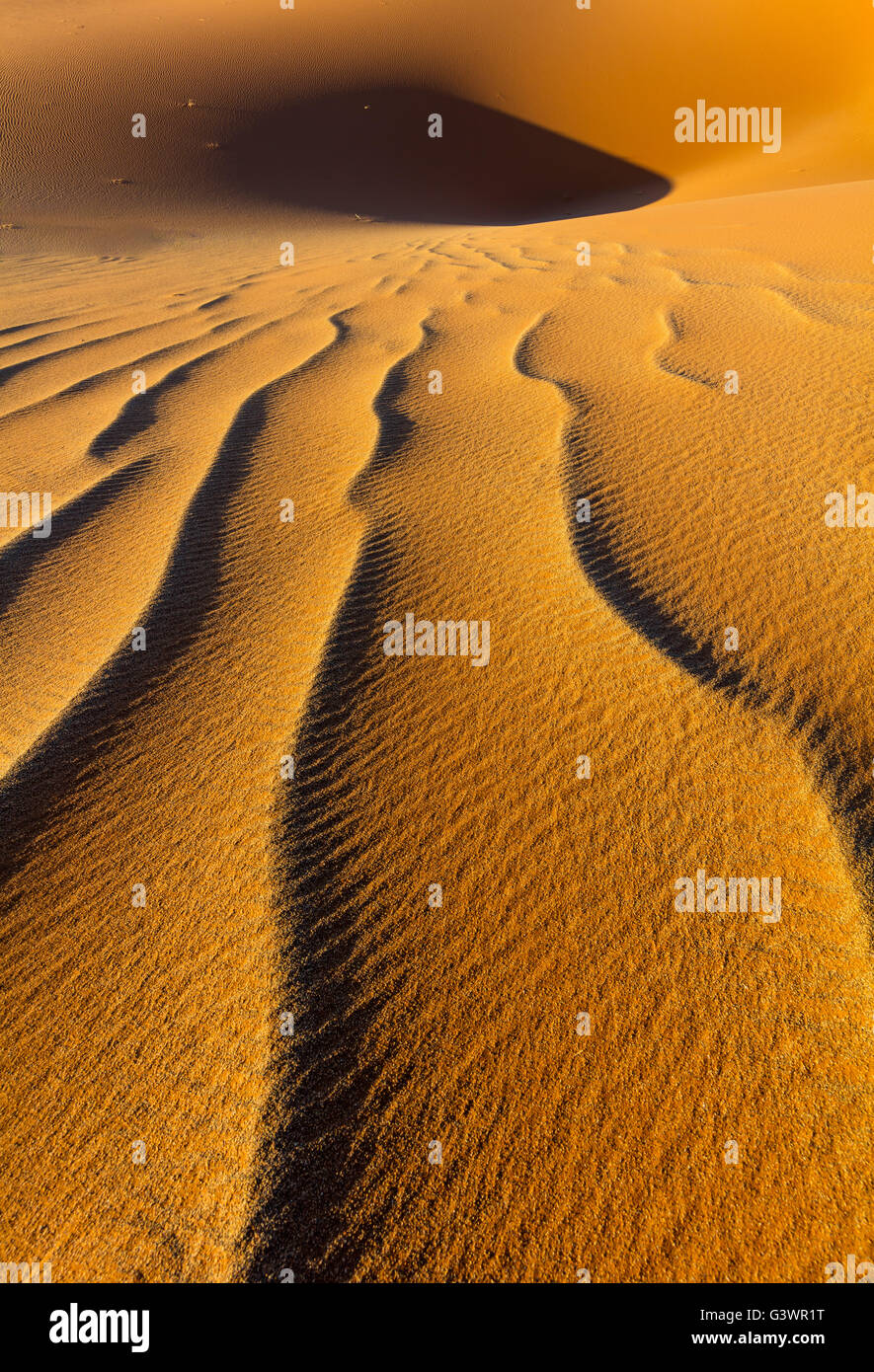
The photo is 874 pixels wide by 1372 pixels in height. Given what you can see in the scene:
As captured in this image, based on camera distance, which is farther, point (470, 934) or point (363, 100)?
point (363, 100)

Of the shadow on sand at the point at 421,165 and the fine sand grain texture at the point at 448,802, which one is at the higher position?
the shadow on sand at the point at 421,165

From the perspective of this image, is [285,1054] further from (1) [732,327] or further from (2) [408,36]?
(2) [408,36]

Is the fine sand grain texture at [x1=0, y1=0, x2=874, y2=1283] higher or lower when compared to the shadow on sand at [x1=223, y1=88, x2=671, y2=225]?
lower

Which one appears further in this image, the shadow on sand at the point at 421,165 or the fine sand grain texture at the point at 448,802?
the shadow on sand at the point at 421,165

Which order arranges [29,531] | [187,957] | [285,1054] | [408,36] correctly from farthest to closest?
[408,36] < [29,531] < [187,957] < [285,1054]

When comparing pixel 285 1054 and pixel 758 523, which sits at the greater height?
pixel 758 523

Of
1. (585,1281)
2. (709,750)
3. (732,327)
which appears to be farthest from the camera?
(732,327)

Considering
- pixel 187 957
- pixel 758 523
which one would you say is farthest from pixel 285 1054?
pixel 758 523

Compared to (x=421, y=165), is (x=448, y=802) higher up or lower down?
lower down
